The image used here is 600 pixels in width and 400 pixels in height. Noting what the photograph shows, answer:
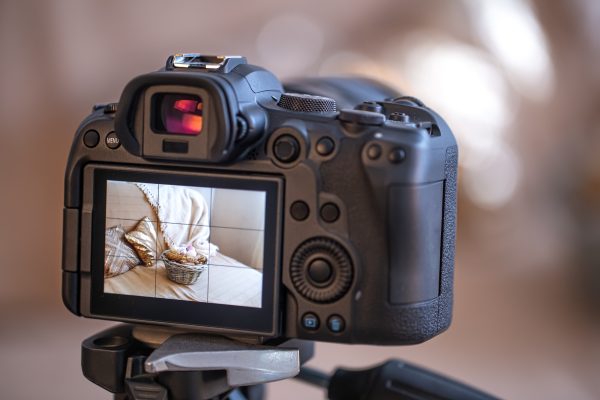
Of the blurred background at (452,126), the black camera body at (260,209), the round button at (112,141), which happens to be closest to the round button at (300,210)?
the black camera body at (260,209)

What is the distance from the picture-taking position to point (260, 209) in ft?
2.84

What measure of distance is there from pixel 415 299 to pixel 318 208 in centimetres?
14

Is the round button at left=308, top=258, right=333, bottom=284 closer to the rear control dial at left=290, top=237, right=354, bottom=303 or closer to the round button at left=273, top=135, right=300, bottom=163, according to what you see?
the rear control dial at left=290, top=237, right=354, bottom=303

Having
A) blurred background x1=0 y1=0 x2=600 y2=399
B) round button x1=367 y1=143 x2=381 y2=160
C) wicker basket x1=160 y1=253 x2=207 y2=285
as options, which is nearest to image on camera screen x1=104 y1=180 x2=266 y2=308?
wicker basket x1=160 y1=253 x2=207 y2=285

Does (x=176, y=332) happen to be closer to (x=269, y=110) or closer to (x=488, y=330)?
(x=269, y=110)

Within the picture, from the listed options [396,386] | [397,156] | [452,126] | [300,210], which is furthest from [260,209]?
[452,126]

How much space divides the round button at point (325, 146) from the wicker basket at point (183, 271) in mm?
173

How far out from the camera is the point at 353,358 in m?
2.02

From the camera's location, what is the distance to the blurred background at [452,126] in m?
2.07

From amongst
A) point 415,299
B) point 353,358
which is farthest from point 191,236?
point 353,358

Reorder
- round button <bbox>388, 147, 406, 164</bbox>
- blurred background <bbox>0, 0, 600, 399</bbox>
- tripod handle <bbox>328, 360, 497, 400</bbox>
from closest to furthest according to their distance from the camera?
1. round button <bbox>388, 147, 406, 164</bbox>
2. tripod handle <bbox>328, 360, 497, 400</bbox>
3. blurred background <bbox>0, 0, 600, 399</bbox>

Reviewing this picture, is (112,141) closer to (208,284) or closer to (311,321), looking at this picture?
(208,284)

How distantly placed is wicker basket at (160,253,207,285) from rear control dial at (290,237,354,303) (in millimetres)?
104

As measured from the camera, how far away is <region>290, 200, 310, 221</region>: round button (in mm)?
855
